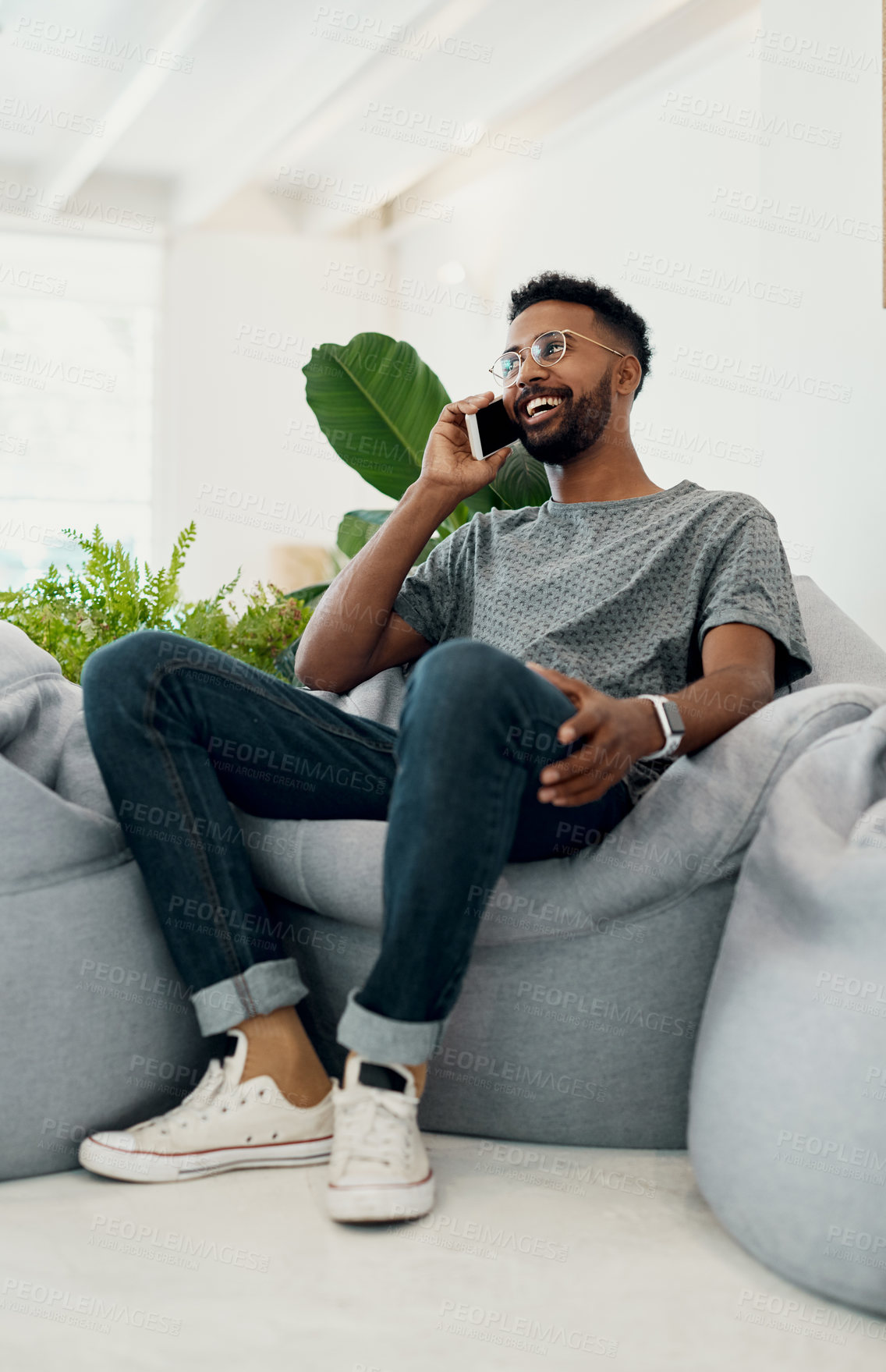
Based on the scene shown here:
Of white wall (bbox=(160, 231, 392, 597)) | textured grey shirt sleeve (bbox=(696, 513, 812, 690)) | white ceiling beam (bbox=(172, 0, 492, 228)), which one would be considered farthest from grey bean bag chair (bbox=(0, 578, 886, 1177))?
white wall (bbox=(160, 231, 392, 597))

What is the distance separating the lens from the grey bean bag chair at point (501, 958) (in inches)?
44.8

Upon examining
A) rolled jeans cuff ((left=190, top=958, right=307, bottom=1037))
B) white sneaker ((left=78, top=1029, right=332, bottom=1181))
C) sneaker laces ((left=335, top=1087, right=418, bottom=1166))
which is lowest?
white sneaker ((left=78, top=1029, right=332, bottom=1181))

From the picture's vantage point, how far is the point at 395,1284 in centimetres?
92

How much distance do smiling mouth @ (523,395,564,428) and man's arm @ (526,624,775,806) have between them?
1.65ft

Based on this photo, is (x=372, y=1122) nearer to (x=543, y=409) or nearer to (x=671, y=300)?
(x=543, y=409)

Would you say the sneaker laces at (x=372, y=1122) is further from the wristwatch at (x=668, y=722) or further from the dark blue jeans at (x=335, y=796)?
the wristwatch at (x=668, y=722)

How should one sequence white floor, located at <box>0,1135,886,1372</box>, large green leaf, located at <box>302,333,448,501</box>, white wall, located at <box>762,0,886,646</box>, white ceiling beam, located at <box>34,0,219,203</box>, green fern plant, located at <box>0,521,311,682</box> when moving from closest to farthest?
1. white floor, located at <box>0,1135,886,1372</box>
2. green fern plant, located at <box>0,521,311,682</box>
3. white wall, located at <box>762,0,886,646</box>
4. large green leaf, located at <box>302,333,448,501</box>
5. white ceiling beam, located at <box>34,0,219,203</box>

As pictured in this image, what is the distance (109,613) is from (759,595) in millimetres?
1280

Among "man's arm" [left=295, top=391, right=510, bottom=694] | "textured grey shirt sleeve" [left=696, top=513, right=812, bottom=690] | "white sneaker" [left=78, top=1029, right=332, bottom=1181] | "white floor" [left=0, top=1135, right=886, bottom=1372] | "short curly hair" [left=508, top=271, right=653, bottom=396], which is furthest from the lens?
"short curly hair" [left=508, top=271, right=653, bottom=396]

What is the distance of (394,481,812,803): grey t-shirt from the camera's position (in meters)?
1.37

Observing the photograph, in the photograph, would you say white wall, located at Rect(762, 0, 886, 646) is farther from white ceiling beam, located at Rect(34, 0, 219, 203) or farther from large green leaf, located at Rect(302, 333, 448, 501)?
white ceiling beam, located at Rect(34, 0, 219, 203)

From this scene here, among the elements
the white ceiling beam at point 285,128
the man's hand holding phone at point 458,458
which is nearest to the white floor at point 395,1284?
the man's hand holding phone at point 458,458

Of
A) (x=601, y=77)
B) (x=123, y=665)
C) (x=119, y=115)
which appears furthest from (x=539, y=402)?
(x=119, y=115)

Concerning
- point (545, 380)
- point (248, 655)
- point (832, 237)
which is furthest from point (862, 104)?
point (248, 655)
